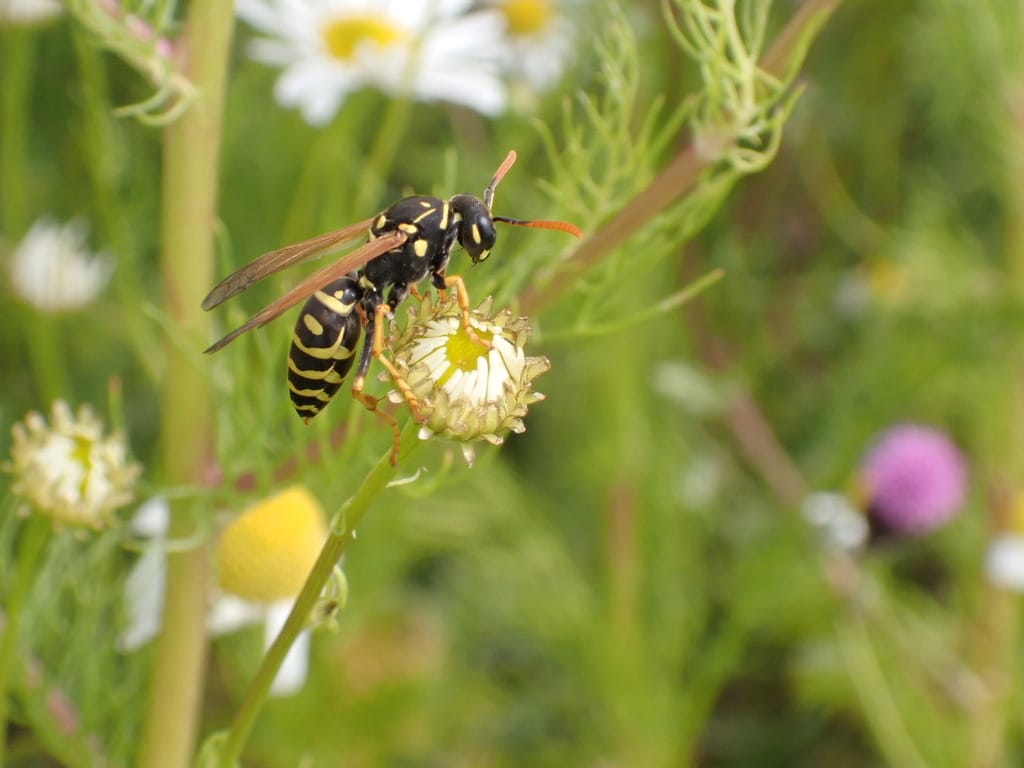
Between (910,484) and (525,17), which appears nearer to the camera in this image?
(910,484)

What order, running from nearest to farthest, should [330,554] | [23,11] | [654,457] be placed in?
[330,554] < [23,11] < [654,457]

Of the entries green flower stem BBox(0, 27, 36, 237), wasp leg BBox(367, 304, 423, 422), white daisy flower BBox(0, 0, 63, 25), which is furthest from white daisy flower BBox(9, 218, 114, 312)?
wasp leg BBox(367, 304, 423, 422)

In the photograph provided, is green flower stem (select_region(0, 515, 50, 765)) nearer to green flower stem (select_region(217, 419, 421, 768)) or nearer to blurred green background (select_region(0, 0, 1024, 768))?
green flower stem (select_region(217, 419, 421, 768))

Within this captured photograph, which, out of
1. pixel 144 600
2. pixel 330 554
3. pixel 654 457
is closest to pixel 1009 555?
pixel 654 457

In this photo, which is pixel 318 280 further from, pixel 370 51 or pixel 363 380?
pixel 370 51

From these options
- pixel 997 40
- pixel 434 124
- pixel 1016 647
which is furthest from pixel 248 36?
pixel 1016 647

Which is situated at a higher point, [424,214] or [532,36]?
[532,36]

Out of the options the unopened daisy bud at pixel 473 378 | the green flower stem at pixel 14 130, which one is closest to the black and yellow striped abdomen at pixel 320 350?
the unopened daisy bud at pixel 473 378

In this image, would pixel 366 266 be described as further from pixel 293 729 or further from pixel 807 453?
pixel 807 453

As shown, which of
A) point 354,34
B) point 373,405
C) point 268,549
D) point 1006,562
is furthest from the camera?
point 1006,562
